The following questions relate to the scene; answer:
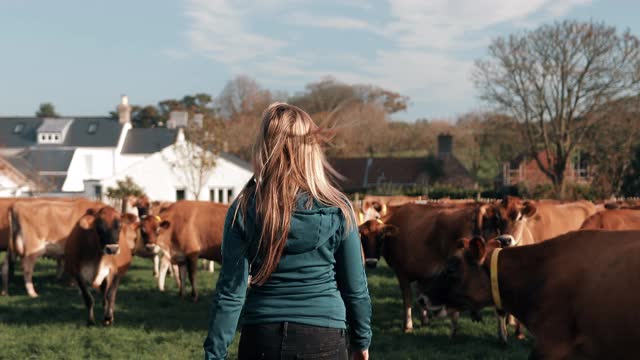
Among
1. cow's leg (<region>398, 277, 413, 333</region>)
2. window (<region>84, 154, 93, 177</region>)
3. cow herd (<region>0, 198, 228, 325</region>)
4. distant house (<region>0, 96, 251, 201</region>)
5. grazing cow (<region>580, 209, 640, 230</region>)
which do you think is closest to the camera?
grazing cow (<region>580, 209, 640, 230</region>)

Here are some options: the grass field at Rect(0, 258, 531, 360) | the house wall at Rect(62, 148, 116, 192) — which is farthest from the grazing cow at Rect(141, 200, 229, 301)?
the house wall at Rect(62, 148, 116, 192)

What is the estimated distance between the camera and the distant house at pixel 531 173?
4625cm

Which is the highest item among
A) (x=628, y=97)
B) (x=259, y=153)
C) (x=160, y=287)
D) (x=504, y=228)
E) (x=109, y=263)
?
(x=628, y=97)

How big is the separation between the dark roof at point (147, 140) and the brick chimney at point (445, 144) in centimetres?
2250

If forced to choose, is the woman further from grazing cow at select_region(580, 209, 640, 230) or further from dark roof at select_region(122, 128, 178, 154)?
dark roof at select_region(122, 128, 178, 154)

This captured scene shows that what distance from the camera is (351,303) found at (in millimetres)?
3215

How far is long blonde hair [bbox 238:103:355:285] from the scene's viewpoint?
303 centimetres

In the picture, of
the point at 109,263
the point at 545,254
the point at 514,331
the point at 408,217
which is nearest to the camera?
the point at 545,254

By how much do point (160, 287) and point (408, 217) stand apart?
5233mm

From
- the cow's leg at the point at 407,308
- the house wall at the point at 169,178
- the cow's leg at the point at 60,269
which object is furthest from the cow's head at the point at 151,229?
the house wall at the point at 169,178

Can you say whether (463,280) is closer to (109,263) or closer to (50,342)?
(50,342)

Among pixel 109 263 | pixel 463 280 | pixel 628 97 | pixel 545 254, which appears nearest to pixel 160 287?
pixel 109 263

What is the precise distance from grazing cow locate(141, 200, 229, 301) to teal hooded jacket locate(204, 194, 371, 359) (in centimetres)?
949

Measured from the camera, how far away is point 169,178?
44250 millimetres
